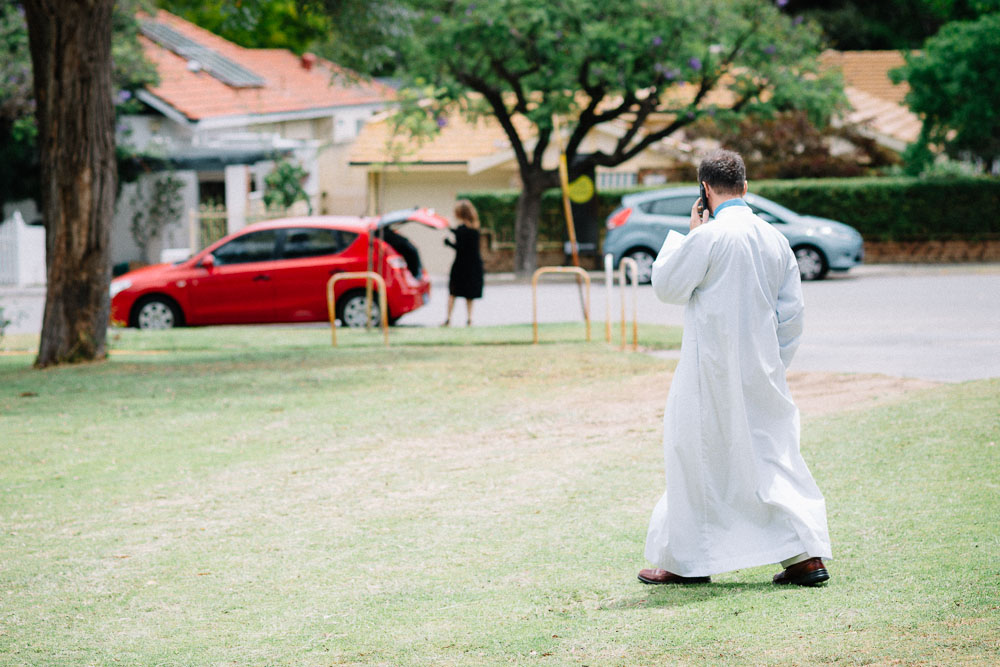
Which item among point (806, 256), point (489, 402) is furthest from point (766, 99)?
point (489, 402)

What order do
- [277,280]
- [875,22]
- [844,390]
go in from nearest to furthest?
[844,390], [277,280], [875,22]

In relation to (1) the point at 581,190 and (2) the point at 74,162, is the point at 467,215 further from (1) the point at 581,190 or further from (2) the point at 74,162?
(2) the point at 74,162

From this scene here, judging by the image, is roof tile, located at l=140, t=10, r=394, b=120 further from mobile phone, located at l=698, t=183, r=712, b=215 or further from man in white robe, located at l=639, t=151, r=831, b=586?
man in white robe, located at l=639, t=151, r=831, b=586


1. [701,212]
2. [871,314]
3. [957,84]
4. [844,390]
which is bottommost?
[844,390]

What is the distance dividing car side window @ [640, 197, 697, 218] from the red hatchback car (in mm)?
7225

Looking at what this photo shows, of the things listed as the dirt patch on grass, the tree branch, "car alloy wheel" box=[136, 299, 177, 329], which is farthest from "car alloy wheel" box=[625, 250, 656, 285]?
the dirt patch on grass

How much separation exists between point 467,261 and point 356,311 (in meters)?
1.71

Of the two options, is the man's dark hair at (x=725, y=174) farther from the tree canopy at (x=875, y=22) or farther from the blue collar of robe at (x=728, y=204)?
the tree canopy at (x=875, y=22)

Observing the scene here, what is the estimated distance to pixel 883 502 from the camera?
6.09 metres

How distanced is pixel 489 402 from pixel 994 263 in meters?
19.6

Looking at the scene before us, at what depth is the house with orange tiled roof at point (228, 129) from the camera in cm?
2928

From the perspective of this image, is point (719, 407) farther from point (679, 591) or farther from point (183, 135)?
point (183, 135)

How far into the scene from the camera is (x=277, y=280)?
1698 centimetres

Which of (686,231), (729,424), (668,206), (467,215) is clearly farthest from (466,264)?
(729,424)
